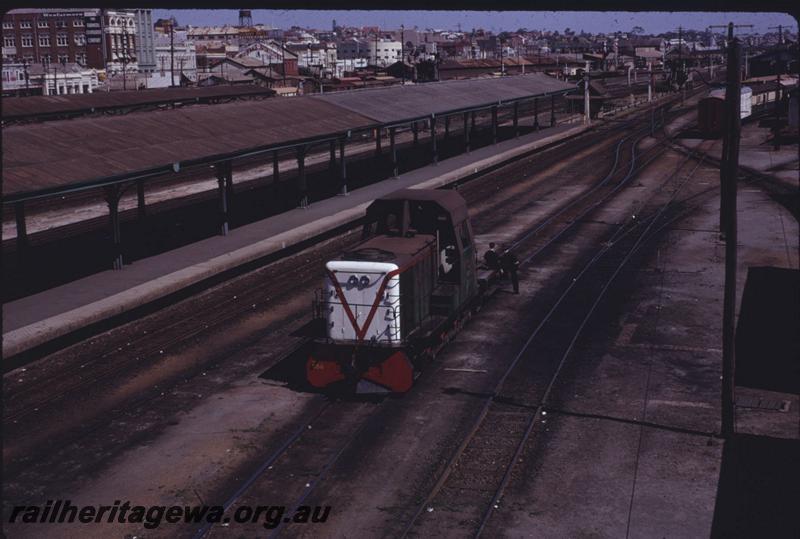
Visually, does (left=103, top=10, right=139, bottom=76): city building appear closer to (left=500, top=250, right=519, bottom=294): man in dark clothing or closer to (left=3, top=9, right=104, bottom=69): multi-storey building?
(left=3, top=9, right=104, bottom=69): multi-storey building

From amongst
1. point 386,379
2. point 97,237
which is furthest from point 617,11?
point 97,237

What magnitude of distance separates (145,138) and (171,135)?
1602 millimetres

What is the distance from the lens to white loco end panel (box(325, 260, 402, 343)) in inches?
736

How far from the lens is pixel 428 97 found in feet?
196

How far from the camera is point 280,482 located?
50.1 feet

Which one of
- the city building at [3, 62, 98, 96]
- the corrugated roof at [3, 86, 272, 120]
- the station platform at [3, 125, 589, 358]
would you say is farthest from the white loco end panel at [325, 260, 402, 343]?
A: the city building at [3, 62, 98, 96]

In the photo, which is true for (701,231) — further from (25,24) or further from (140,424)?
(25,24)

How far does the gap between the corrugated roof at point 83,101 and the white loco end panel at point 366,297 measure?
33586 millimetres

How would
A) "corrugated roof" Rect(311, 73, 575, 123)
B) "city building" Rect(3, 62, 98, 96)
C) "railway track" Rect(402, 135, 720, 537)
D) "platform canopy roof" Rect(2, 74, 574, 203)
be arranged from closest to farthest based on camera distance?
"railway track" Rect(402, 135, 720, 537) → "platform canopy roof" Rect(2, 74, 574, 203) → "corrugated roof" Rect(311, 73, 575, 123) → "city building" Rect(3, 62, 98, 96)

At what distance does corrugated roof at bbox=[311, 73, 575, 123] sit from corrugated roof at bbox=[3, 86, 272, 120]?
1218 centimetres

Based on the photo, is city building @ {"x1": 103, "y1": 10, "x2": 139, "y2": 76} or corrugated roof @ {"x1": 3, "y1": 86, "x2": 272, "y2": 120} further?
city building @ {"x1": 103, "y1": 10, "x2": 139, "y2": 76}

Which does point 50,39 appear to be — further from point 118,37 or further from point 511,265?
point 511,265

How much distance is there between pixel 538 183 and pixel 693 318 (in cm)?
2853

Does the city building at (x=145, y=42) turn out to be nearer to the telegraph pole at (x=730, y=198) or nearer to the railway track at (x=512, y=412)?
the railway track at (x=512, y=412)
